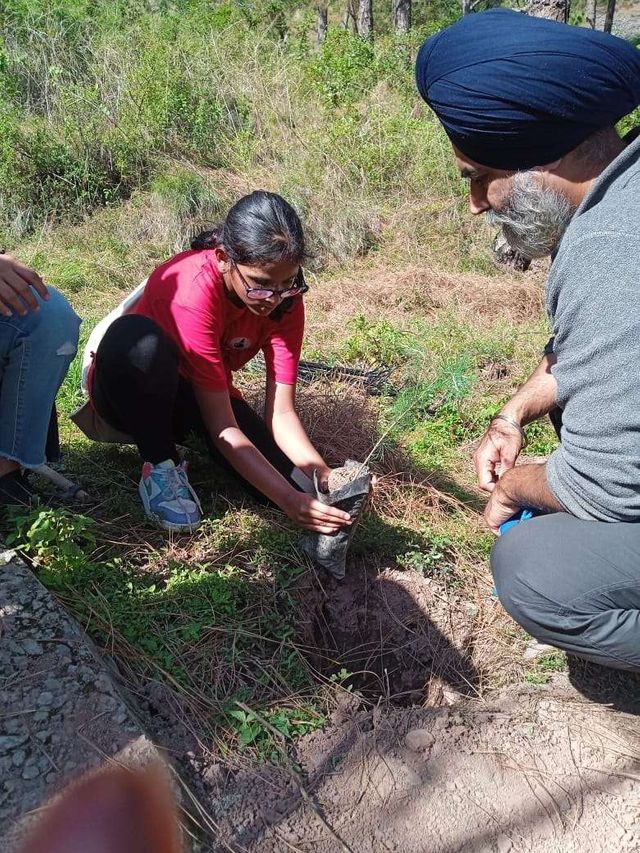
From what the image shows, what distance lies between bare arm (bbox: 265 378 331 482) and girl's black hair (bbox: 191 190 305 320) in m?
0.60

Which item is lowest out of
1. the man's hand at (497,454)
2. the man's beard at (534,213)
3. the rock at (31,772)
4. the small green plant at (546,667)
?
the small green plant at (546,667)

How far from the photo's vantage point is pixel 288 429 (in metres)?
2.79

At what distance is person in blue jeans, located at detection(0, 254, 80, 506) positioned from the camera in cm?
232

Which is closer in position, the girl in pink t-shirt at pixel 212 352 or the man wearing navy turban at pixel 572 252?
the man wearing navy turban at pixel 572 252

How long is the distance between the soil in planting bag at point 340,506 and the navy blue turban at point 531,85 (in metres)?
0.98

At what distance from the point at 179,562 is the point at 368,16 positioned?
16.1 m

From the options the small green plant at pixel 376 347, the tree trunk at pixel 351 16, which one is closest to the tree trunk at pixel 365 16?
the tree trunk at pixel 351 16

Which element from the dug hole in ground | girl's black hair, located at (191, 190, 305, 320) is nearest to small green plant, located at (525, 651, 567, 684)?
the dug hole in ground

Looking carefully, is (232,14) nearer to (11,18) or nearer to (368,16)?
(11,18)

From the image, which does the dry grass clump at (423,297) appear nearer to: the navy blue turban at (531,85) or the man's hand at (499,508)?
the man's hand at (499,508)

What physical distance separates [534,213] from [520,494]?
73cm

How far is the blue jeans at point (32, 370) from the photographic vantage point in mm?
2346

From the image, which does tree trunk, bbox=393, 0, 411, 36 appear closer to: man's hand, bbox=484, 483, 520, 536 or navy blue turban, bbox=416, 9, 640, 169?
navy blue turban, bbox=416, 9, 640, 169

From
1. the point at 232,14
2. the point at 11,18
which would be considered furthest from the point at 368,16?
the point at 11,18
